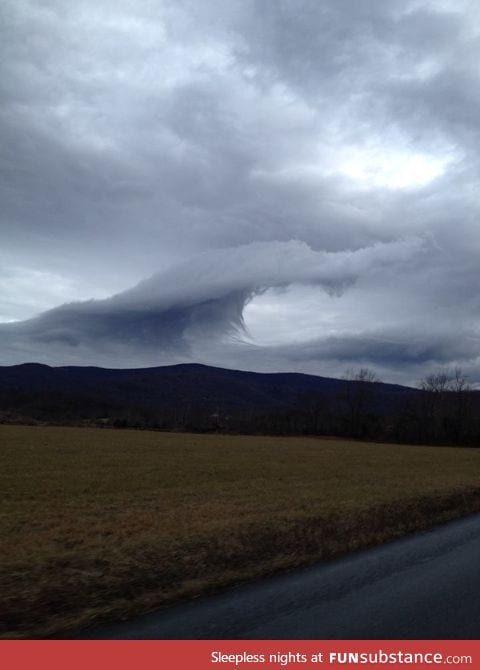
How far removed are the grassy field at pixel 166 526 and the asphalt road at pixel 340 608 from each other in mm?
624

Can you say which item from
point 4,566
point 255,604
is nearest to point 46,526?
point 4,566

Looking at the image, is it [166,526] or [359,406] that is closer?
[166,526]

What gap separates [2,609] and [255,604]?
341cm

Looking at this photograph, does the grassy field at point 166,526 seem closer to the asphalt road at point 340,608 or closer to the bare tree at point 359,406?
the asphalt road at point 340,608

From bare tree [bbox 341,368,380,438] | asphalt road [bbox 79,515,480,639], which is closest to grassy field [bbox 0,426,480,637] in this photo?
asphalt road [bbox 79,515,480,639]

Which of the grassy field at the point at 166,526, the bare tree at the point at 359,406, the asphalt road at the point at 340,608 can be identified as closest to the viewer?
the asphalt road at the point at 340,608

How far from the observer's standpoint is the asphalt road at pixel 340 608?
21.0 ft

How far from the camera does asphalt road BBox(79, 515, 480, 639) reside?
6395 mm

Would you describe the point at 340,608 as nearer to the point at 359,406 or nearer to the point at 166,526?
the point at 166,526

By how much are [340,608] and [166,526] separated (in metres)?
6.67

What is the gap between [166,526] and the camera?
1305 cm

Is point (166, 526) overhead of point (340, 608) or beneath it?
beneath

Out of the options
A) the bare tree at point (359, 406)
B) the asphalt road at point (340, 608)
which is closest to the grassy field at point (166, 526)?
the asphalt road at point (340, 608)

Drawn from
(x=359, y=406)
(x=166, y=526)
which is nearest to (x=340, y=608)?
(x=166, y=526)
